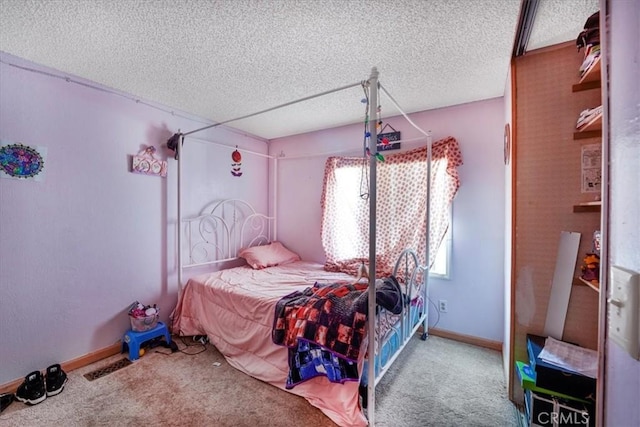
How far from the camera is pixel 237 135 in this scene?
11.2ft

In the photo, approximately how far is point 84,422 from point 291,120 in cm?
291

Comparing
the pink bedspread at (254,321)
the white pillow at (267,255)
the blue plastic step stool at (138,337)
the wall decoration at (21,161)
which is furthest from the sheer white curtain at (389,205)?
the wall decoration at (21,161)

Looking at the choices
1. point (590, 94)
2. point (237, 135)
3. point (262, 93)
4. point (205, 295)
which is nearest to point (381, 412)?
point (205, 295)

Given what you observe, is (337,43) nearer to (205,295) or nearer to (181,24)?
(181,24)

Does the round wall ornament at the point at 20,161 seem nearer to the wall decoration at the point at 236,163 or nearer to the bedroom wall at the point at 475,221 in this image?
the wall decoration at the point at 236,163

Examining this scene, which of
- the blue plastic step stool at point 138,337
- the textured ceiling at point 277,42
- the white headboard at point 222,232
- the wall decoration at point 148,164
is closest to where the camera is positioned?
the textured ceiling at point 277,42

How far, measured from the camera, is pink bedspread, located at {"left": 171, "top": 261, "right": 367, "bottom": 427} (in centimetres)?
169

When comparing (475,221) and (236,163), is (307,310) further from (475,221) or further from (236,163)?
(236,163)

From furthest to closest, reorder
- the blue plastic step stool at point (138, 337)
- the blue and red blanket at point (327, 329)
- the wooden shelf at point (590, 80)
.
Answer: the blue plastic step stool at point (138, 337), the blue and red blanket at point (327, 329), the wooden shelf at point (590, 80)

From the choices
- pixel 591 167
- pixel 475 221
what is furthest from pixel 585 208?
pixel 475 221

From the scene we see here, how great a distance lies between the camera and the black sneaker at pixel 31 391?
1.77 meters

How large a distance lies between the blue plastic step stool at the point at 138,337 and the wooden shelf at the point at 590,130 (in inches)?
131

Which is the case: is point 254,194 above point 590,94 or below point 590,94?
below

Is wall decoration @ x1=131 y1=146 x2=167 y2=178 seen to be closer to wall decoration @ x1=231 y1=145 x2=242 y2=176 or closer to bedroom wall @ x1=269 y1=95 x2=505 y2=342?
wall decoration @ x1=231 y1=145 x2=242 y2=176
